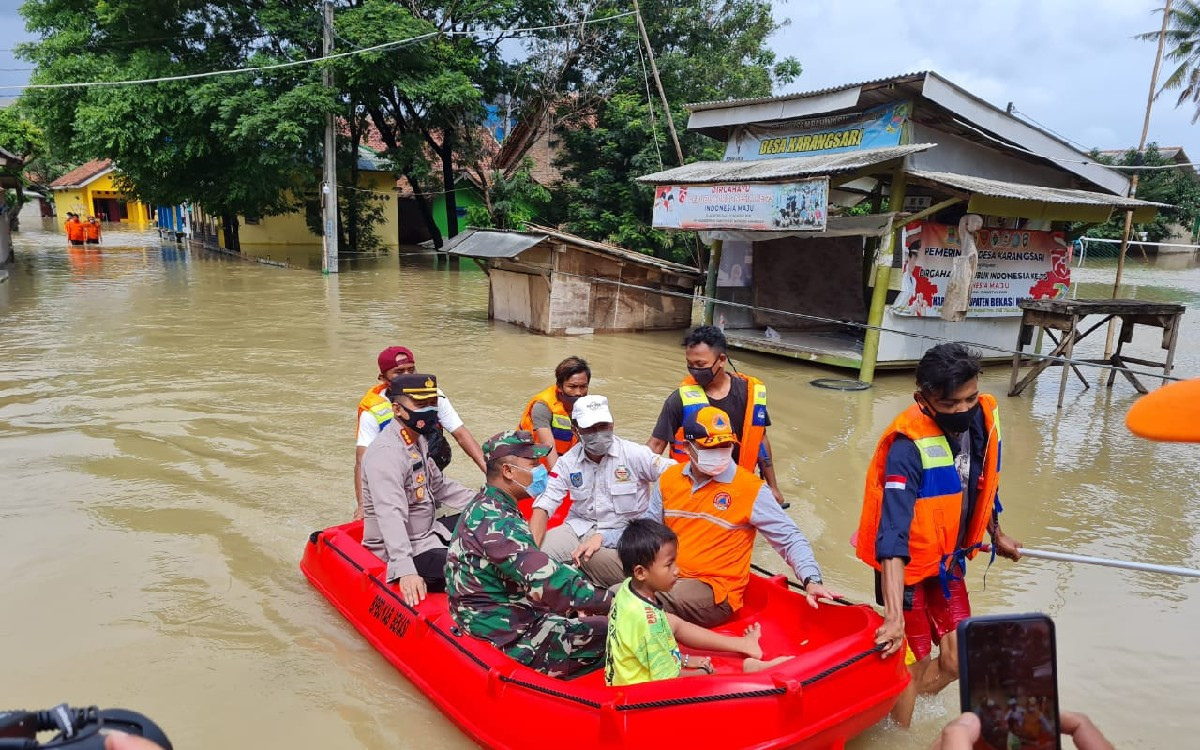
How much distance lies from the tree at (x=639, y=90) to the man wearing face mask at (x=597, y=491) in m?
16.8

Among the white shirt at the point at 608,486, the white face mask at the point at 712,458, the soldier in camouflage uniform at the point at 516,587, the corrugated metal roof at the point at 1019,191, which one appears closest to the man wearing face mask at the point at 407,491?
the soldier in camouflage uniform at the point at 516,587

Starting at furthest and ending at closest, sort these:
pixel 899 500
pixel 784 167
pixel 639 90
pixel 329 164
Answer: pixel 639 90
pixel 329 164
pixel 784 167
pixel 899 500

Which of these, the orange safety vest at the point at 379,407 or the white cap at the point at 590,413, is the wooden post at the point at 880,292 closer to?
the white cap at the point at 590,413

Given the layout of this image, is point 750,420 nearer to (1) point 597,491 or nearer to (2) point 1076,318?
(1) point 597,491

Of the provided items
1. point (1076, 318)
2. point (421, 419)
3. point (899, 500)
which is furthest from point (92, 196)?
point (899, 500)

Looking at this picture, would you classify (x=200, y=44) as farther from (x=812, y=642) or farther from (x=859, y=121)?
(x=812, y=642)

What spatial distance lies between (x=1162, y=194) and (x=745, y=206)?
2811 cm

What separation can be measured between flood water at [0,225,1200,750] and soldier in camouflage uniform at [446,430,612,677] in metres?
0.59

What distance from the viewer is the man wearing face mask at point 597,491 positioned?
4.13m

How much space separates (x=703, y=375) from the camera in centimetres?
485

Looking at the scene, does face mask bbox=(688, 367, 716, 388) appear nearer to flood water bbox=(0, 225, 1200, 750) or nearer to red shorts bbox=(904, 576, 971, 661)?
flood water bbox=(0, 225, 1200, 750)

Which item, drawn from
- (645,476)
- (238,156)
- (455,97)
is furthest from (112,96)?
(645,476)

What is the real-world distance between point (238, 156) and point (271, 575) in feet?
63.3

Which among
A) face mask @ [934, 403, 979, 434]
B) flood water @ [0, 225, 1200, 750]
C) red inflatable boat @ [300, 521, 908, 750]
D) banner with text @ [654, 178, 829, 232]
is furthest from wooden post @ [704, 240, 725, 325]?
face mask @ [934, 403, 979, 434]
